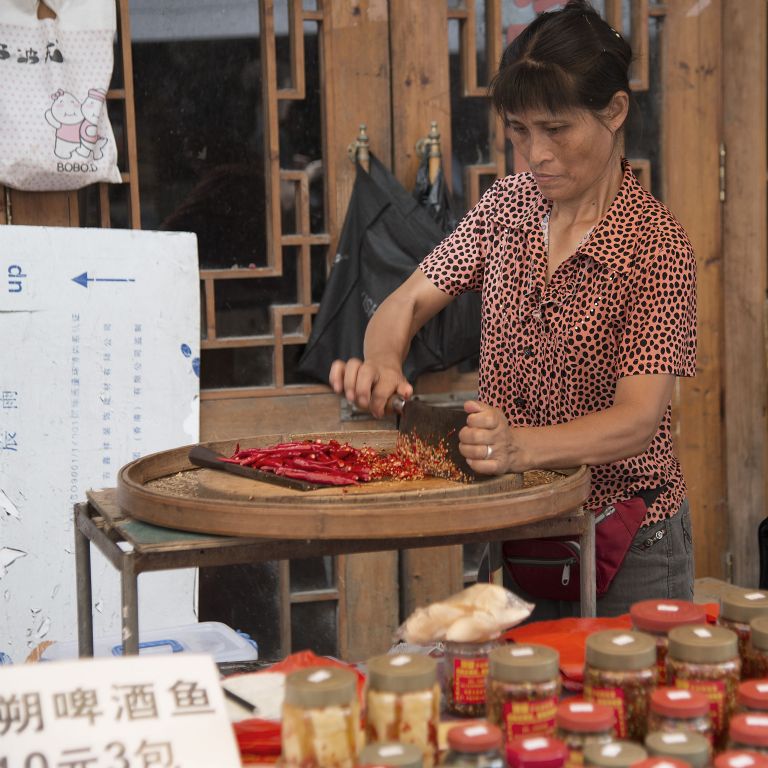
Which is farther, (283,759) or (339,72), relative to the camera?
(339,72)

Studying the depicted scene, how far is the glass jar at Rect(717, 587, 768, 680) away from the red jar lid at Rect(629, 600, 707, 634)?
40 mm

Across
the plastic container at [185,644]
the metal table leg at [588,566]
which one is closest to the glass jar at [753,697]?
the metal table leg at [588,566]

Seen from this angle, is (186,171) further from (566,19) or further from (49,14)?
(566,19)

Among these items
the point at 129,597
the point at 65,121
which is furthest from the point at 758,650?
the point at 65,121

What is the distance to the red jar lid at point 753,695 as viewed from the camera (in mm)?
1472

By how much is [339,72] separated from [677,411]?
5.75 feet

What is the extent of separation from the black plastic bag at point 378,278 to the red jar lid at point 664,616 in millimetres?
2205

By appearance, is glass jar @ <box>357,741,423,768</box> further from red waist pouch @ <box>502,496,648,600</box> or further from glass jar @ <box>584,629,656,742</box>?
red waist pouch @ <box>502,496,648,600</box>

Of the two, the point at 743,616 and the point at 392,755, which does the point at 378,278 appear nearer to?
the point at 743,616

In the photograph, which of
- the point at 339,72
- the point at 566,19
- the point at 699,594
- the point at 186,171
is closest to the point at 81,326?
the point at 186,171

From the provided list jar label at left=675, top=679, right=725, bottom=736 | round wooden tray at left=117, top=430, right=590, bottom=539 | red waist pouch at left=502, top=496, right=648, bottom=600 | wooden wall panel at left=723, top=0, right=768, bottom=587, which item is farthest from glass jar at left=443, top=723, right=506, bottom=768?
wooden wall panel at left=723, top=0, right=768, bottom=587

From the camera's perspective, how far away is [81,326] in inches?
149

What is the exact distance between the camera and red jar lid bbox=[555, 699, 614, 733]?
1.40m

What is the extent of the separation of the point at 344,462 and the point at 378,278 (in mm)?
1563
